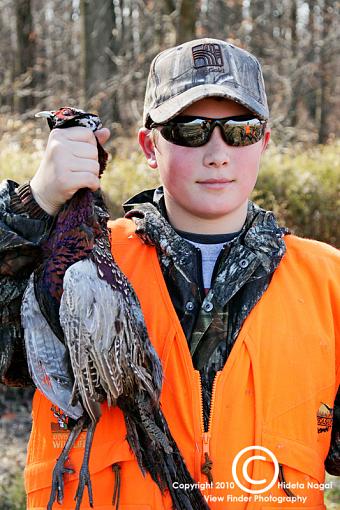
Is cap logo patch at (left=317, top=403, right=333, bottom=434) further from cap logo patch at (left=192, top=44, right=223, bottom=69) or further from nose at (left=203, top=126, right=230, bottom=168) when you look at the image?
cap logo patch at (left=192, top=44, right=223, bottom=69)

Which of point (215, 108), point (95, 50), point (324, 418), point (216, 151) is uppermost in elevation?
point (95, 50)

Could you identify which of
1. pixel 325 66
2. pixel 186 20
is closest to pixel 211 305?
pixel 186 20

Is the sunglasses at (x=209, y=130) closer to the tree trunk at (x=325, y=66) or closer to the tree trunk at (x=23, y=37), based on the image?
the tree trunk at (x=23, y=37)

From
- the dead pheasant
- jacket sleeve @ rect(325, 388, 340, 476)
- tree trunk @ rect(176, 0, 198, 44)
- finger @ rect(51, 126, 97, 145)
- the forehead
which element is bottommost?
jacket sleeve @ rect(325, 388, 340, 476)

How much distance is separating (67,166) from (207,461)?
1.03m

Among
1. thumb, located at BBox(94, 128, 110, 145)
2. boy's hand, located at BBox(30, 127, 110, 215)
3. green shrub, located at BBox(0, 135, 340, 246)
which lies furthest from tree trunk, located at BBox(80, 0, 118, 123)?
boy's hand, located at BBox(30, 127, 110, 215)

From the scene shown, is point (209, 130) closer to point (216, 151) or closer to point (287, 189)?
point (216, 151)

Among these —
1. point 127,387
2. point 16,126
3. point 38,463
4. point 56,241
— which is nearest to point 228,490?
point 127,387

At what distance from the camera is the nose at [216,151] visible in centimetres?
234

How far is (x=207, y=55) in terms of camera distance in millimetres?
2443

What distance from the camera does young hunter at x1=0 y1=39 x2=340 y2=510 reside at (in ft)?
7.26

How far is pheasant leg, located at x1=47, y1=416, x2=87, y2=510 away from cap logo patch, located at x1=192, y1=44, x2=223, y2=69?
1297 millimetres

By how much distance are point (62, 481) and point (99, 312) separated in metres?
0.56

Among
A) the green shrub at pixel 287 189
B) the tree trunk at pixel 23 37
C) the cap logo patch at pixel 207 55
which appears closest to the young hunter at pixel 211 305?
the cap logo patch at pixel 207 55
